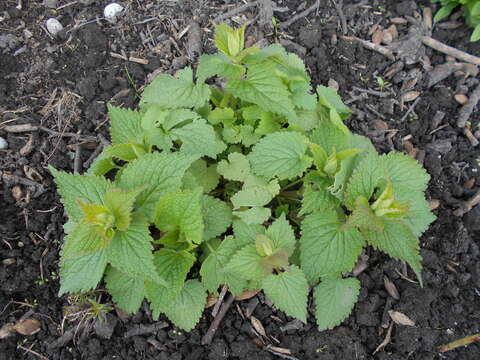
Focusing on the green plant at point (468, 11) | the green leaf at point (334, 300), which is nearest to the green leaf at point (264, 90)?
the green leaf at point (334, 300)

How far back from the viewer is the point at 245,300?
8.36ft

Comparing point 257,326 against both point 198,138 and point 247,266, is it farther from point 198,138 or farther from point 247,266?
point 198,138

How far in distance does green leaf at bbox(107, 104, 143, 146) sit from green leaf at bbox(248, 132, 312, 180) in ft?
2.30

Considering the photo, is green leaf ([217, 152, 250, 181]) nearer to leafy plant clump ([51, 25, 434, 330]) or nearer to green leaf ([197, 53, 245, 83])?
leafy plant clump ([51, 25, 434, 330])

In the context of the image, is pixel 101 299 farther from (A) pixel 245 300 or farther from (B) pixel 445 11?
(B) pixel 445 11

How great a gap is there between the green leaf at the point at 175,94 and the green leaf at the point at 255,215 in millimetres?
659

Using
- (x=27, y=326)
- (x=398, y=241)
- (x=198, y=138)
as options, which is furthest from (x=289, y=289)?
(x=27, y=326)

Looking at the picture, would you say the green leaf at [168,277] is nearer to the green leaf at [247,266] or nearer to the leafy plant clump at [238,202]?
the leafy plant clump at [238,202]

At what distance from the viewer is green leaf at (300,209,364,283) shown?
6.84 feet

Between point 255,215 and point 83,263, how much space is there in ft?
2.98

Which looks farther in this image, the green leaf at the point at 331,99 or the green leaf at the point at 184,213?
the green leaf at the point at 331,99

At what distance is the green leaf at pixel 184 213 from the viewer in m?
1.94

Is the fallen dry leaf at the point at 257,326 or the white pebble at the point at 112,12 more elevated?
the white pebble at the point at 112,12

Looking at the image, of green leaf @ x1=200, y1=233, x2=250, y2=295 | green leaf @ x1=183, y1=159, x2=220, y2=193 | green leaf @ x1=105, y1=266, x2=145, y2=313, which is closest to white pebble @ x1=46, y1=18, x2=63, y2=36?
green leaf @ x1=183, y1=159, x2=220, y2=193
